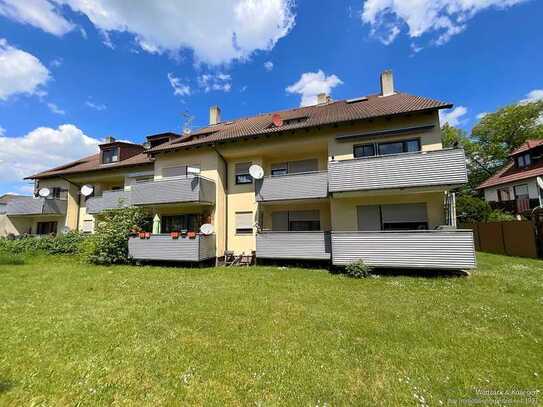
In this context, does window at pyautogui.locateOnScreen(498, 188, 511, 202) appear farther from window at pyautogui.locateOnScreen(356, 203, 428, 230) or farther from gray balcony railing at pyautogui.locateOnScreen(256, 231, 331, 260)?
gray balcony railing at pyautogui.locateOnScreen(256, 231, 331, 260)

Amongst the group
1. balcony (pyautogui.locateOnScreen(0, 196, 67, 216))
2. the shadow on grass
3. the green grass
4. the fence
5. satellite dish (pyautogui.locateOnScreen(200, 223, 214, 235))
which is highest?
balcony (pyautogui.locateOnScreen(0, 196, 67, 216))

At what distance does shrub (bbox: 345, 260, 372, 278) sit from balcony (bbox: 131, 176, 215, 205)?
27.7 ft

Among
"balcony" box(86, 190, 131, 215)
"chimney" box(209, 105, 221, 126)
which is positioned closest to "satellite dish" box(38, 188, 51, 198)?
"balcony" box(86, 190, 131, 215)

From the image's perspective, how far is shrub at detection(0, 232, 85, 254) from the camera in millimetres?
16470

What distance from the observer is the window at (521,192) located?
21297 millimetres

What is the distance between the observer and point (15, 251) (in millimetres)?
16469

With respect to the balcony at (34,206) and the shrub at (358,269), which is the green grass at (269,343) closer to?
the shrub at (358,269)

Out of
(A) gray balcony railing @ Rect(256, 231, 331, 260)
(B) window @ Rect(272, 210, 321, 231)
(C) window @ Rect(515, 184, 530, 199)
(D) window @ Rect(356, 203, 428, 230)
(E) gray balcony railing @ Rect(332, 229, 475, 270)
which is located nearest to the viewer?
(E) gray balcony railing @ Rect(332, 229, 475, 270)

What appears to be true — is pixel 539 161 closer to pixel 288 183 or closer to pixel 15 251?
pixel 288 183

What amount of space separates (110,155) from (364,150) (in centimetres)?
2049

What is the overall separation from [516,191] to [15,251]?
41038 millimetres

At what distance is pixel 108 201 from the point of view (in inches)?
708

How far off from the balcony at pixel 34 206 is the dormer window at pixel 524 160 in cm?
4210

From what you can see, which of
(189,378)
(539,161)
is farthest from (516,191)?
(189,378)
